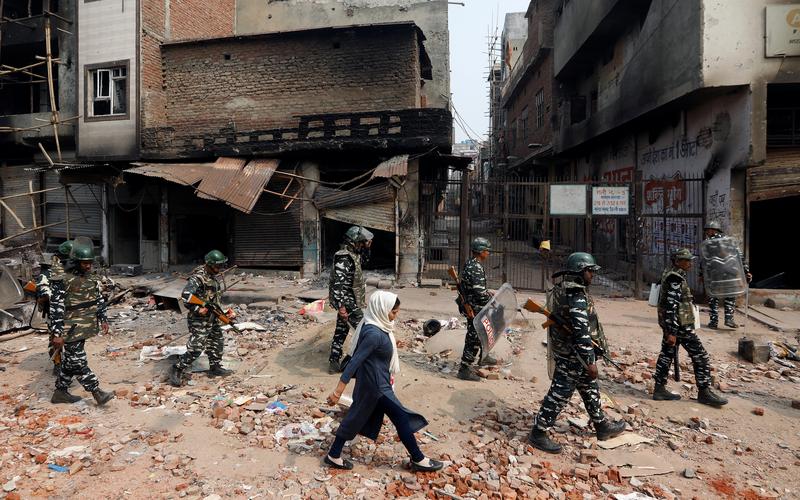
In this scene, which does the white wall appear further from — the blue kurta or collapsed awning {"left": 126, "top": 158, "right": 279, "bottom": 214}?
the blue kurta

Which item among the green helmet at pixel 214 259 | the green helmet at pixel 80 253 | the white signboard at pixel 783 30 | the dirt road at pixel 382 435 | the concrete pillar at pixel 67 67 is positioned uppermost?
the concrete pillar at pixel 67 67

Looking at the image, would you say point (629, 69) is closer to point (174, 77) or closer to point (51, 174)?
point (174, 77)

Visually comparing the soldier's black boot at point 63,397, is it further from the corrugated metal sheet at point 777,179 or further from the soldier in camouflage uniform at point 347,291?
the corrugated metal sheet at point 777,179

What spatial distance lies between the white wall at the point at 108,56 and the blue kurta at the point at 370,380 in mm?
13599

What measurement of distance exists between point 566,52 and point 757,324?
12635 mm

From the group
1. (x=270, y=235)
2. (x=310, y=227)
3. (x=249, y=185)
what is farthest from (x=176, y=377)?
(x=270, y=235)

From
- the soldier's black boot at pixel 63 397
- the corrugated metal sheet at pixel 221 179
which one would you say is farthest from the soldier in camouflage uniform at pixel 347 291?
the corrugated metal sheet at pixel 221 179

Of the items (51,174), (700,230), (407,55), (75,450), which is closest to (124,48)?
(51,174)

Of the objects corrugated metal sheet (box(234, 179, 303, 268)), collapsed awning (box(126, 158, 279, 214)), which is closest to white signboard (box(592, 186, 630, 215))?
corrugated metal sheet (box(234, 179, 303, 268))

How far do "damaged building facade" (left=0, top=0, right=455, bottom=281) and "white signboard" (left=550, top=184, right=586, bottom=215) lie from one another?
2.73m

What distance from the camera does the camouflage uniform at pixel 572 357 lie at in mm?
4234

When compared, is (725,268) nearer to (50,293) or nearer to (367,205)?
(367,205)

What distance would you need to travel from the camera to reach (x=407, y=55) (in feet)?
41.5

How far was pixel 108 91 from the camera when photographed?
50.0 feet
